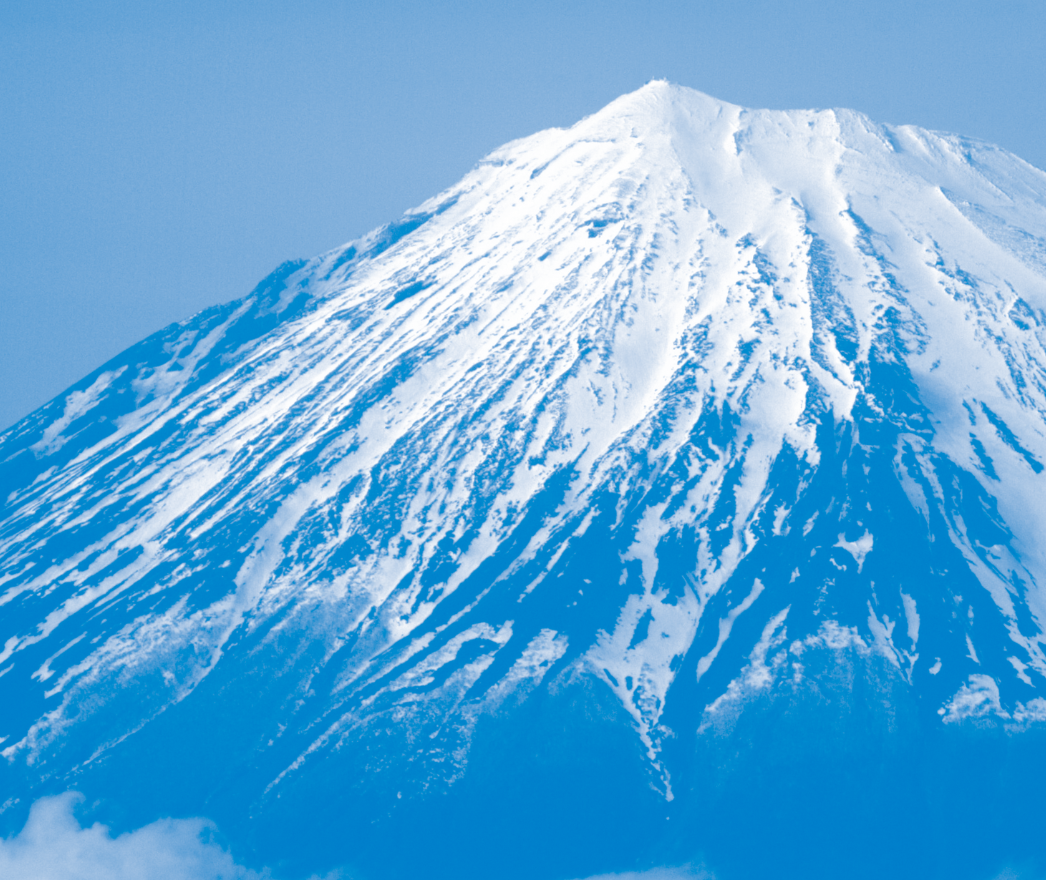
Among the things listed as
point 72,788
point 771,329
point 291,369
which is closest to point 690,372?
point 771,329

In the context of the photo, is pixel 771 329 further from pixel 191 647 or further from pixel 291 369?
pixel 191 647

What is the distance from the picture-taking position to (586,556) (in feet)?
404

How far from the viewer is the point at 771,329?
13862 cm

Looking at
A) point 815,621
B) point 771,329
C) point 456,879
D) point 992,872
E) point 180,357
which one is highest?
point 180,357

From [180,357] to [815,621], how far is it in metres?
70.9

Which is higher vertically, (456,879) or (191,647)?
(191,647)

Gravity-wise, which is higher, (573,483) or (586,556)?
(573,483)

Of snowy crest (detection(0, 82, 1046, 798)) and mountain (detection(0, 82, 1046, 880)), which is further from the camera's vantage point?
snowy crest (detection(0, 82, 1046, 798))

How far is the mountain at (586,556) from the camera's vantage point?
111812 millimetres

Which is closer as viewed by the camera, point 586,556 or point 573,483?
point 586,556

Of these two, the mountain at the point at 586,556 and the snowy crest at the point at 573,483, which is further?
the snowy crest at the point at 573,483

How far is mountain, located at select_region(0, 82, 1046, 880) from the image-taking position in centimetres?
11181

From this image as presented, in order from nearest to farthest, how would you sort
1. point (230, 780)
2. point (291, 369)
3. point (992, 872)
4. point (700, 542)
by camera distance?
point (992, 872), point (230, 780), point (700, 542), point (291, 369)

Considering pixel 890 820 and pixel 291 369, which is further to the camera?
pixel 291 369
